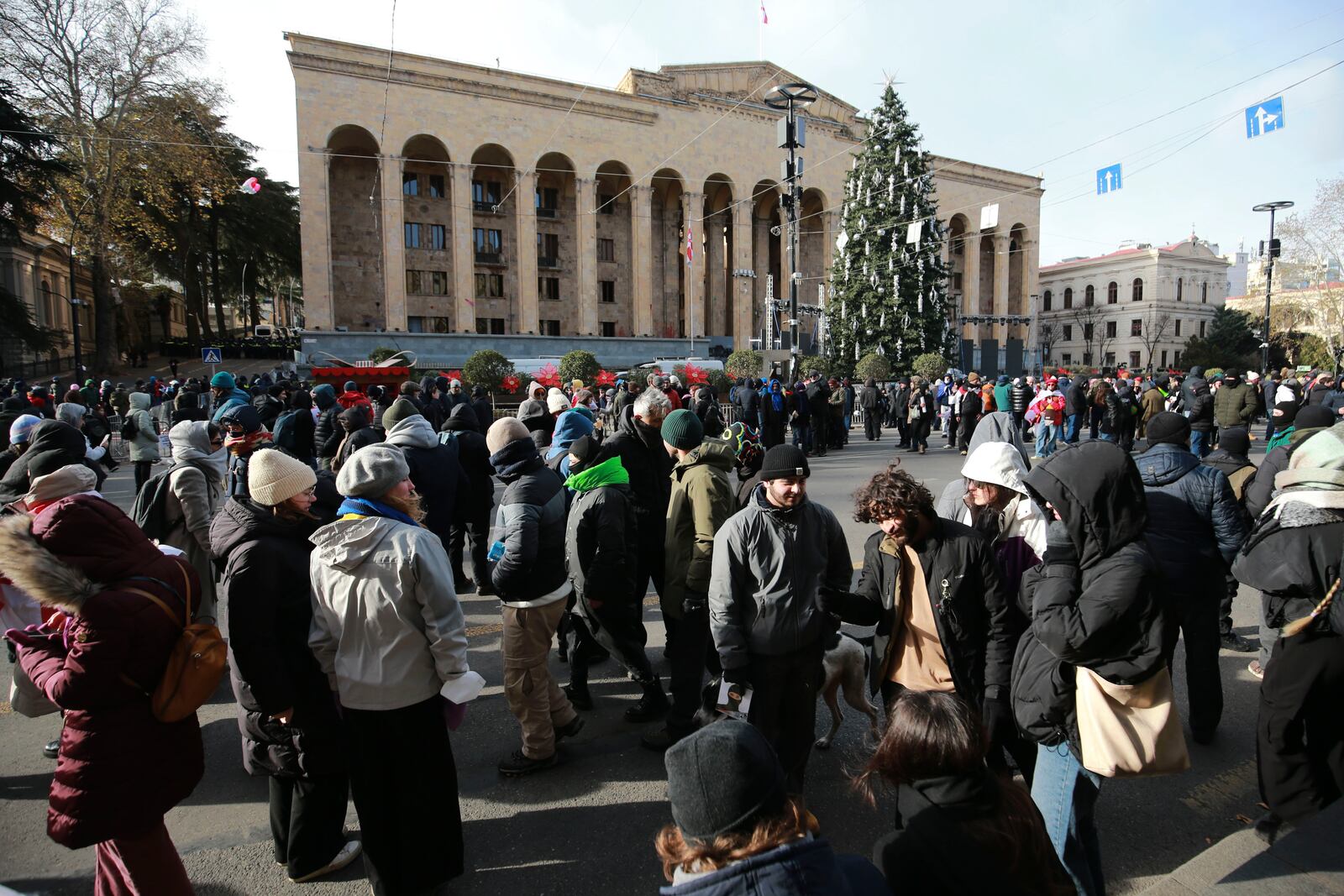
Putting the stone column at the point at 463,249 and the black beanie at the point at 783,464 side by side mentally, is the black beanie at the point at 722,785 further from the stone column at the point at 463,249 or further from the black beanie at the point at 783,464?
the stone column at the point at 463,249

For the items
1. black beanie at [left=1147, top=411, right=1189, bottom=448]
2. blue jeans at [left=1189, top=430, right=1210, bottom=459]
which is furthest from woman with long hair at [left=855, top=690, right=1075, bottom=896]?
blue jeans at [left=1189, top=430, right=1210, bottom=459]

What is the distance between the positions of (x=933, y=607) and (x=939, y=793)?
1.32m

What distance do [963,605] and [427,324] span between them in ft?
141

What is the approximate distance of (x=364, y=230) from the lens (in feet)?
132

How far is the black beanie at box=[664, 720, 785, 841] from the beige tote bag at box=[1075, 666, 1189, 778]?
5.29 ft

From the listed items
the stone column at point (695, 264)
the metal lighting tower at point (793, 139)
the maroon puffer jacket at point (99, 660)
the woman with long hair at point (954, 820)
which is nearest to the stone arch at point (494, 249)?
the stone column at point (695, 264)

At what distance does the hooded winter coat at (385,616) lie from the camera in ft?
9.06

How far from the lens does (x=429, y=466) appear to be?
5879 mm

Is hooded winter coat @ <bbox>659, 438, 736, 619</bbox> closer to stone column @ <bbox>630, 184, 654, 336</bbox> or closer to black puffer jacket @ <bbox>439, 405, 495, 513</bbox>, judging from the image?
black puffer jacket @ <bbox>439, 405, 495, 513</bbox>

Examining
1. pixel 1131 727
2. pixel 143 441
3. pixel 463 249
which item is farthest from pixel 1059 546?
pixel 463 249

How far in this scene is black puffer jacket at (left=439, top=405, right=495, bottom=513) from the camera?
6.94 m

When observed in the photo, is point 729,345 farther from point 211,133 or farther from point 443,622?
point 443,622

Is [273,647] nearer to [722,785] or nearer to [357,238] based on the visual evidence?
[722,785]

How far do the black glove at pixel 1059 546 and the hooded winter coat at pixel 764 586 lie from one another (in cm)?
98
